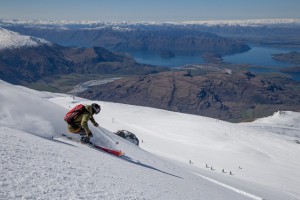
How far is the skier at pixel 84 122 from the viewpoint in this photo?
1223 cm

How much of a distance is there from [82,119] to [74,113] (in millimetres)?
354

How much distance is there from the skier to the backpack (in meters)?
0.05

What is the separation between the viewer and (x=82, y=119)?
1239 centimetres

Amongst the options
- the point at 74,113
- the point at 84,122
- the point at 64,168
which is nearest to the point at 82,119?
the point at 84,122

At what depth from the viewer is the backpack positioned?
12.3 metres

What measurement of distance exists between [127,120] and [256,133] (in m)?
21.9

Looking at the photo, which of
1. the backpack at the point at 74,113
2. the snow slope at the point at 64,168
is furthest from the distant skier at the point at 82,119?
the snow slope at the point at 64,168

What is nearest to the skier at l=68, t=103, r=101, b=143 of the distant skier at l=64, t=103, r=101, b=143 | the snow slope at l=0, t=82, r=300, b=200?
the distant skier at l=64, t=103, r=101, b=143

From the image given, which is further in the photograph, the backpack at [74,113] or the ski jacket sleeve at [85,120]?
the backpack at [74,113]

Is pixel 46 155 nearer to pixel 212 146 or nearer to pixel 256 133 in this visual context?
pixel 212 146

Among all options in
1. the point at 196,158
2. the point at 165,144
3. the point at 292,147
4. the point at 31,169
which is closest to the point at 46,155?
the point at 31,169

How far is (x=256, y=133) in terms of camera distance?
5906 cm

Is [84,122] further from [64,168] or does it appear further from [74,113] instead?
[64,168]

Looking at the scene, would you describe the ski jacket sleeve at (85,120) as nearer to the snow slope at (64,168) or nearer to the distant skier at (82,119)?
the distant skier at (82,119)
